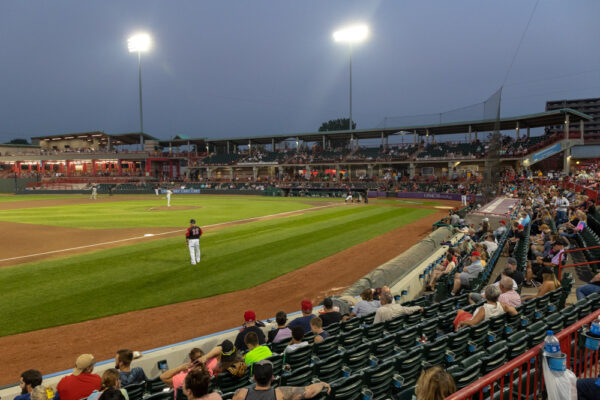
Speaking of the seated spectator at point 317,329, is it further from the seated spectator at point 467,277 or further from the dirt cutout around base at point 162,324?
the seated spectator at point 467,277

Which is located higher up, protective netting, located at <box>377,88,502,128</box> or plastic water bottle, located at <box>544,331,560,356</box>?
protective netting, located at <box>377,88,502,128</box>

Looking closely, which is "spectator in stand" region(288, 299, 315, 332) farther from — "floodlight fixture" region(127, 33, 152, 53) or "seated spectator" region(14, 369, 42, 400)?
"floodlight fixture" region(127, 33, 152, 53)

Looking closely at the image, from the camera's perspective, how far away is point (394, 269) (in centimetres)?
1166

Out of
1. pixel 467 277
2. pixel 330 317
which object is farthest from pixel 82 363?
pixel 467 277

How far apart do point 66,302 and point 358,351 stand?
912 cm

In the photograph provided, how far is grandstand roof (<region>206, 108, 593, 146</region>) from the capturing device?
1756 inches

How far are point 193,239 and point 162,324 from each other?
5.06 m

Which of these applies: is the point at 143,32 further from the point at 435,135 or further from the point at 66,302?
the point at 66,302

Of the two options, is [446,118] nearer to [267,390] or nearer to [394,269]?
[394,269]

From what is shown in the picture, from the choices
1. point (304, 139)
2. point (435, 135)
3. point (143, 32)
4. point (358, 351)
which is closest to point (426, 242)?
point (358, 351)

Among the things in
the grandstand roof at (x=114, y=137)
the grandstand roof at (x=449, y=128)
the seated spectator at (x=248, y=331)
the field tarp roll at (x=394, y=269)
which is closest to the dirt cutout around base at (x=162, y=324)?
the field tarp roll at (x=394, y=269)

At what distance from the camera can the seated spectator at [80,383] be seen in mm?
4816

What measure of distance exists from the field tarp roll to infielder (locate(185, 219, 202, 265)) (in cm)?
647

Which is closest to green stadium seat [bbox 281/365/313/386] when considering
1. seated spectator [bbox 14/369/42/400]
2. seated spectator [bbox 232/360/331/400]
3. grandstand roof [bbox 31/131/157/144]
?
seated spectator [bbox 232/360/331/400]
